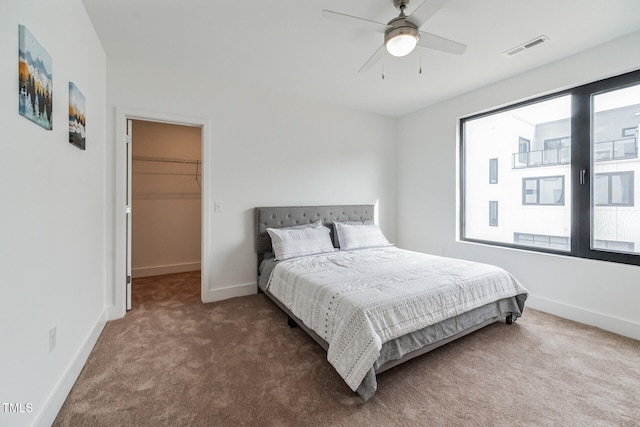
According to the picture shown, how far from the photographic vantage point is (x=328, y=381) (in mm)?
1802

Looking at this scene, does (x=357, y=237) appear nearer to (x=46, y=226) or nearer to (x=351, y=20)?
(x=351, y=20)

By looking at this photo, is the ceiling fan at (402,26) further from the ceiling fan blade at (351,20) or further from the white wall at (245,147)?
the white wall at (245,147)

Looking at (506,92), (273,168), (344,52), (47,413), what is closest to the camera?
(47,413)

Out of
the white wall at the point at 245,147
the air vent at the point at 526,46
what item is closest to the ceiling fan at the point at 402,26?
the air vent at the point at 526,46

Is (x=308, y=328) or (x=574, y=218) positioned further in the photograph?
(x=574, y=218)

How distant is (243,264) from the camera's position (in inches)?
135

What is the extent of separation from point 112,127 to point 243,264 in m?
2.04

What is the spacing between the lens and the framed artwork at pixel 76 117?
182 cm

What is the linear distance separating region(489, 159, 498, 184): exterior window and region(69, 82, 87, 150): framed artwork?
4.38m

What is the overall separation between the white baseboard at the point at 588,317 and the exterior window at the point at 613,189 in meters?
1.08

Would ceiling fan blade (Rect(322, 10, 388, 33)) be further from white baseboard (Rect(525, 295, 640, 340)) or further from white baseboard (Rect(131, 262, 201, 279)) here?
white baseboard (Rect(131, 262, 201, 279))

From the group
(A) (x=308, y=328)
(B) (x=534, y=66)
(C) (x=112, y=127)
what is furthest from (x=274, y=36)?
(B) (x=534, y=66)

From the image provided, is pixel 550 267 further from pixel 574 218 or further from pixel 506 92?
pixel 506 92

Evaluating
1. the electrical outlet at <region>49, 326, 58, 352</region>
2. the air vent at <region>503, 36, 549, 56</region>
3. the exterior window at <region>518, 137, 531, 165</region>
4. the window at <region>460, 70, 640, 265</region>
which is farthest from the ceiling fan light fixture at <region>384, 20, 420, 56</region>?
the electrical outlet at <region>49, 326, 58, 352</region>
